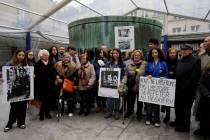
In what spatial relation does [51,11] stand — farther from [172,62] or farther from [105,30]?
[172,62]

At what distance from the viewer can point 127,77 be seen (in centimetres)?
476

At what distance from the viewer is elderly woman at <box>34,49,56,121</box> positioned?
15.4 ft

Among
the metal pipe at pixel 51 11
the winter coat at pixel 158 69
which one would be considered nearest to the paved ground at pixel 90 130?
the winter coat at pixel 158 69

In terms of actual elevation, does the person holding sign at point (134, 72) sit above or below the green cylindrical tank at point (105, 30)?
below

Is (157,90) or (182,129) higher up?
(157,90)

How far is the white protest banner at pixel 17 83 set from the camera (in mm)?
4059

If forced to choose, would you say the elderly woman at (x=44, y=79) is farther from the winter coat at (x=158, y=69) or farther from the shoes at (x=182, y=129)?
the shoes at (x=182, y=129)

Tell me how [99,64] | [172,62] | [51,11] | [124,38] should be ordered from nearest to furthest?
[172,62], [99,64], [124,38], [51,11]

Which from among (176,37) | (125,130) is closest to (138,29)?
(125,130)

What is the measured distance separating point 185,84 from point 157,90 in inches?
24.2

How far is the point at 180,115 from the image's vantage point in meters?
4.19

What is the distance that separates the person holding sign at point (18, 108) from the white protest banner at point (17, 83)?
0.36ft

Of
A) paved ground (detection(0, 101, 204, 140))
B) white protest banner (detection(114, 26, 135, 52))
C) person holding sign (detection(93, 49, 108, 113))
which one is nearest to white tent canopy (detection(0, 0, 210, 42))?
white protest banner (detection(114, 26, 135, 52))

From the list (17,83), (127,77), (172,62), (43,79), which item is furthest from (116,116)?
(17,83)
